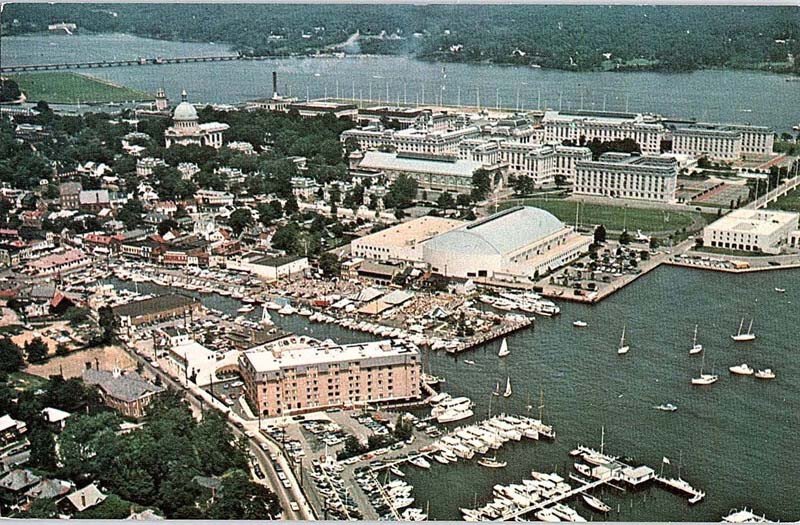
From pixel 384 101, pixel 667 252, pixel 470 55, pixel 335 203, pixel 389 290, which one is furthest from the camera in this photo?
pixel 384 101

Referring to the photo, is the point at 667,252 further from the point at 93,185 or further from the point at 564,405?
the point at 93,185

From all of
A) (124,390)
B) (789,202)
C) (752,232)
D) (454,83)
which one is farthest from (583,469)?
(454,83)

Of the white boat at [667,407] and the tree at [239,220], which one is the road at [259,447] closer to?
the white boat at [667,407]

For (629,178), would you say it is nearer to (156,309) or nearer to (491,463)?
(156,309)

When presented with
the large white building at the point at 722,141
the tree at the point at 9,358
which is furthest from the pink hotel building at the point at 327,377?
the large white building at the point at 722,141

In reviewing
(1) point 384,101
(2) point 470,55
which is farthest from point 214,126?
(2) point 470,55

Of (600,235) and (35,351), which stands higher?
(600,235)

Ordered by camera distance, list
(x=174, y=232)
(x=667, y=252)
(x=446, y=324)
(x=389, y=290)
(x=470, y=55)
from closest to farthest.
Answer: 1. (x=446, y=324)
2. (x=389, y=290)
3. (x=667, y=252)
4. (x=174, y=232)
5. (x=470, y=55)

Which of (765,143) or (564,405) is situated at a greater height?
(765,143)
